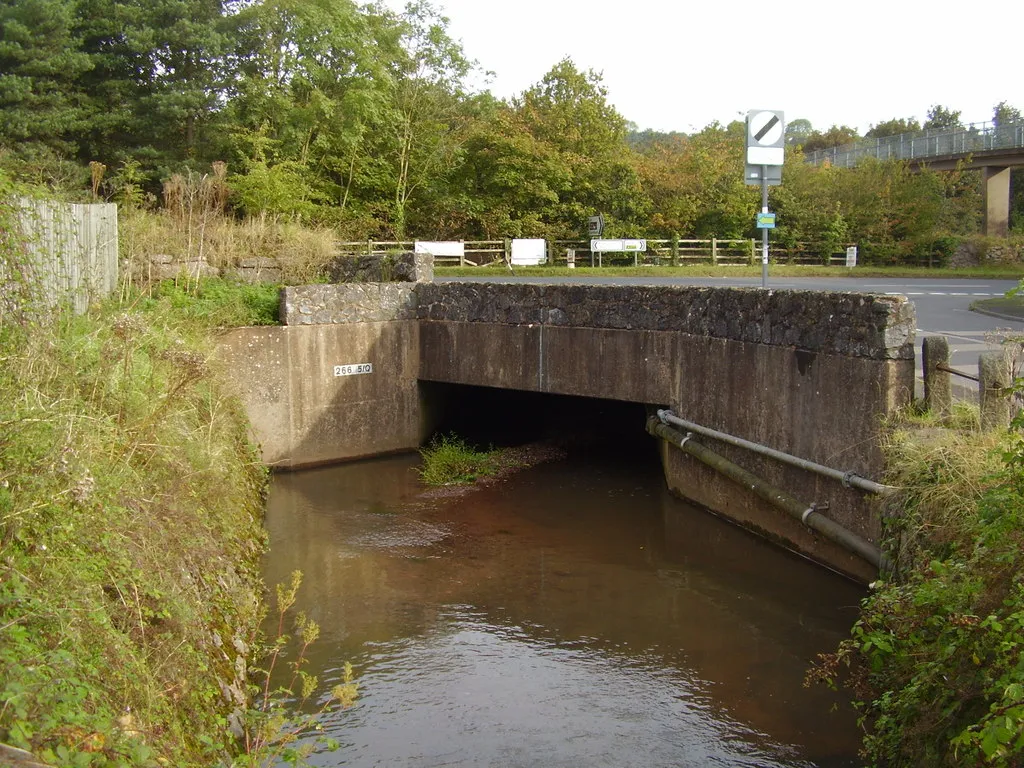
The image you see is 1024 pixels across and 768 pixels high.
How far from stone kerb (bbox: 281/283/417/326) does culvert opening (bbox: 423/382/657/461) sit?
1274 millimetres

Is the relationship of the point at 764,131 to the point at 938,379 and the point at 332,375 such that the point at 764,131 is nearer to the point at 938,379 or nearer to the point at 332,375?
the point at 938,379

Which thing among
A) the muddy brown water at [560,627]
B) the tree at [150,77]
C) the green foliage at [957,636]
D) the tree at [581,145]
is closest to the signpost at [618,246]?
the tree at [581,145]

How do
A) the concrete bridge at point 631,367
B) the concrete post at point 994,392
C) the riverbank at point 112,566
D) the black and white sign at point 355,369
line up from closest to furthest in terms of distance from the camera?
the riverbank at point 112,566 → the concrete post at point 994,392 → the concrete bridge at point 631,367 → the black and white sign at point 355,369

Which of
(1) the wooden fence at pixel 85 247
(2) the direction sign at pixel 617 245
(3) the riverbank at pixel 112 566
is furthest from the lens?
(2) the direction sign at pixel 617 245

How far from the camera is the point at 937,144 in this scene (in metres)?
36.8

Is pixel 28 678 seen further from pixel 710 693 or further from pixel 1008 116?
pixel 1008 116

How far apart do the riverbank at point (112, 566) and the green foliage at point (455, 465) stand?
4729mm

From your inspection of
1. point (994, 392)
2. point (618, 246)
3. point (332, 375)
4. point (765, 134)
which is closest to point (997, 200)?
point (618, 246)

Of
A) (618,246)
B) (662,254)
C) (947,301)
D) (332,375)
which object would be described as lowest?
(332,375)

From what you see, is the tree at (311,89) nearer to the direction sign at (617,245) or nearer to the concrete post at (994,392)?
the direction sign at (617,245)

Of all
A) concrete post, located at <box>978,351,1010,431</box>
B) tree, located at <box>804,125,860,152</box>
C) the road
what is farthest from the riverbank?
tree, located at <box>804,125,860,152</box>

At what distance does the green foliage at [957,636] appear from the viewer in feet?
14.0

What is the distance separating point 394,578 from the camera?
948 centimetres

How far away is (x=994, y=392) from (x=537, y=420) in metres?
9.42
